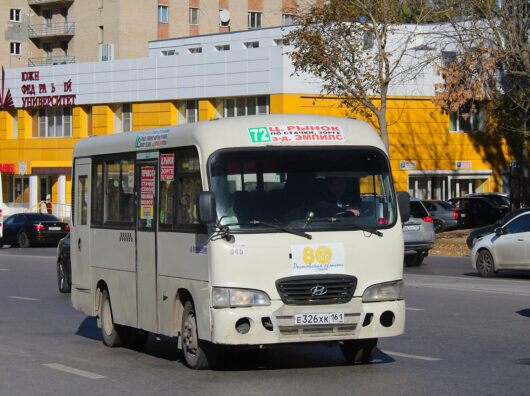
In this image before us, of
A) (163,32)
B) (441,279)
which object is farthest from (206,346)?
(163,32)

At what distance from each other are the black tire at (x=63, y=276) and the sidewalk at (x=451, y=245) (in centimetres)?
1580

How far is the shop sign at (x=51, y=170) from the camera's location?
210ft

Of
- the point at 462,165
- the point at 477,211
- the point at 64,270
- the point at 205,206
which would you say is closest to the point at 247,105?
the point at 462,165

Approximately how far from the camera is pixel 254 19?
78.8 meters

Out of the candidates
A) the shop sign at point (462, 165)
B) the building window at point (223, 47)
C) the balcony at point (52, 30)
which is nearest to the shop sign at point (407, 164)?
the shop sign at point (462, 165)

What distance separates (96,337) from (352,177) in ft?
15.9

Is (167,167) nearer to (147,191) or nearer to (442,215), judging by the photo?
(147,191)

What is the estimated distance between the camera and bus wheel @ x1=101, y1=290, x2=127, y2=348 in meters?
11.9

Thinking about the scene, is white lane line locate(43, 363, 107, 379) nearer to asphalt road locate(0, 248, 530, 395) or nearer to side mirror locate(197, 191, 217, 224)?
asphalt road locate(0, 248, 530, 395)

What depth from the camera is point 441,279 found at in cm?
2134

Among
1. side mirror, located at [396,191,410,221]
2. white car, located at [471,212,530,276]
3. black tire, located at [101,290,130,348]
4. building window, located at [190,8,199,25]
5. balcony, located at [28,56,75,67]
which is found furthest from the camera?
balcony, located at [28,56,75,67]

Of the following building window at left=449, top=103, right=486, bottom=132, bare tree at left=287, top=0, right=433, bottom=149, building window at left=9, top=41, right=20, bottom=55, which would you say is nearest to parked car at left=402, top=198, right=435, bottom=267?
bare tree at left=287, top=0, right=433, bottom=149

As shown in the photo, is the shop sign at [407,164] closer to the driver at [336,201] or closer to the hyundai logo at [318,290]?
the driver at [336,201]

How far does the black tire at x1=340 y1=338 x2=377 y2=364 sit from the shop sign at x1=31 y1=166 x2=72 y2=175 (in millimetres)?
55225
